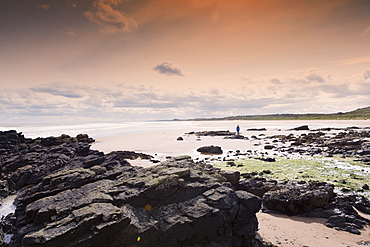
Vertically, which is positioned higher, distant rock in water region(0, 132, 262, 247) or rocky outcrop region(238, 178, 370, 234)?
distant rock in water region(0, 132, 262, 247)

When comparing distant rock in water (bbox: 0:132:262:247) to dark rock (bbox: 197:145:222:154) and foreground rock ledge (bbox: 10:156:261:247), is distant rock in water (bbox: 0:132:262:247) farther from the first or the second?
dark rock (bbox: 197:145:222:154)

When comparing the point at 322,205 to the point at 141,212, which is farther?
the point at 322,205

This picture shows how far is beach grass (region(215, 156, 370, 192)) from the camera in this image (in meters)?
23.4

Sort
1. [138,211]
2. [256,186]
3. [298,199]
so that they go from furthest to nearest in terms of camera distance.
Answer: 1. [256,186]
2. [298,199]
3. [138,211]

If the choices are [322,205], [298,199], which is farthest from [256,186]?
[322,205]

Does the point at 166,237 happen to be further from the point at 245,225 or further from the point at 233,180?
the point at 233,180

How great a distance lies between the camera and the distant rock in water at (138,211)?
891 centimetres

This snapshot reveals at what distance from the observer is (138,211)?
10.6m

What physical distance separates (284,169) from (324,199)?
1222 cm

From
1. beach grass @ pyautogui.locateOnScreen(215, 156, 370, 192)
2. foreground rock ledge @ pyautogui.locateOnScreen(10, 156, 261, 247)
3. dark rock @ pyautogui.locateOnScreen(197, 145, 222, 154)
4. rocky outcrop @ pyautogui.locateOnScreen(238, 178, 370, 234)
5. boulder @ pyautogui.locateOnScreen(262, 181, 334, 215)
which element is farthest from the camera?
dark rock @ pyautogui.locateOnScreen(197, 145, 222, 154)

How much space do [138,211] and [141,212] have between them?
16 centimetres

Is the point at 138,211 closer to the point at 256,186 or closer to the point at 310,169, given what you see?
the point at 256,186

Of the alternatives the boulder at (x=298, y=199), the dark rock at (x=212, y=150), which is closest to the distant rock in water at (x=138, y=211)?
the boulder at (x=298, y=199)

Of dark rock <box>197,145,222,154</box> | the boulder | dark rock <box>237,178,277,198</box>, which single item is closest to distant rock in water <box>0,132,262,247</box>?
the boulder
